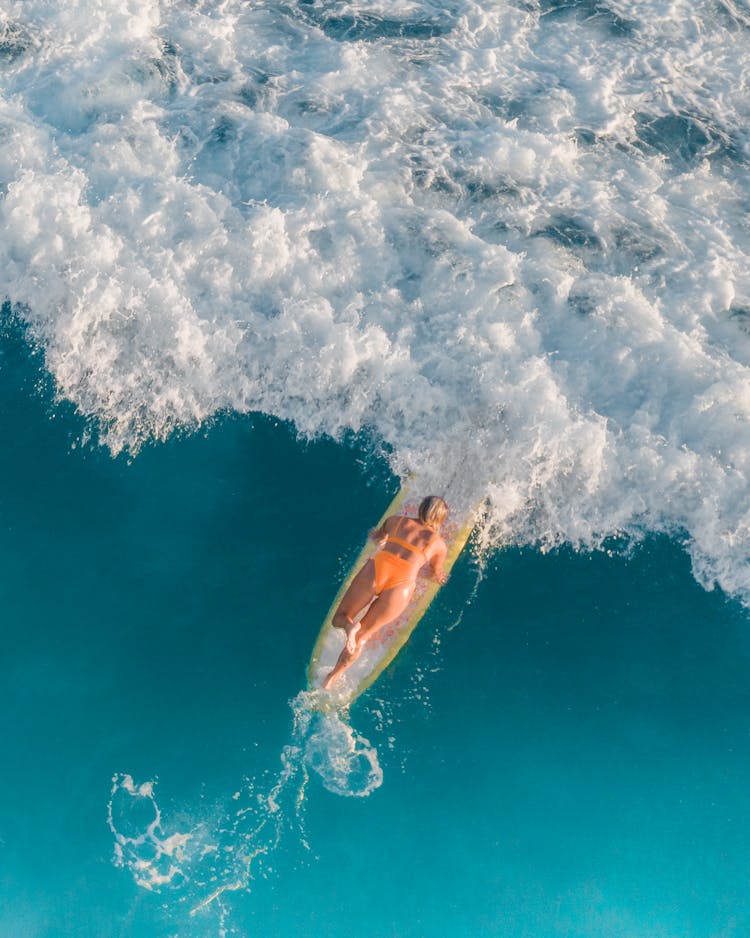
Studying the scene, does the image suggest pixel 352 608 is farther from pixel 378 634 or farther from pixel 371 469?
pixel 371 469

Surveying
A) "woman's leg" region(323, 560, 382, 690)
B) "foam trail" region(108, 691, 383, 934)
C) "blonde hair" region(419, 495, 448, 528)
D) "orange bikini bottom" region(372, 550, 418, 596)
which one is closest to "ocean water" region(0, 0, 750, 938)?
"foam trail" region(108, 691, 383, 934)

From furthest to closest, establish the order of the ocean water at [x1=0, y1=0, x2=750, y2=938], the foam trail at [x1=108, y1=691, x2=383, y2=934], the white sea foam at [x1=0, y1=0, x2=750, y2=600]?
the white sea foam at [x1=0, y1=0, x2=750, y2=600] < the ocean water at [x1=0, y1=0, x2=750, y2=938] < the foam trail at [x1=108, y1=691, x2=383, y2=934]

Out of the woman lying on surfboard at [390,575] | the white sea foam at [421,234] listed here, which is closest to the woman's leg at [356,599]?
the woman lying on surfboard at [390,575]

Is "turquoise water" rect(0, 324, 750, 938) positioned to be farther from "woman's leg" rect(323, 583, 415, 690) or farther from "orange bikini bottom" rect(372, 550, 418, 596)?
"orange bikini bottom" rect(372, 550, 418, 596)

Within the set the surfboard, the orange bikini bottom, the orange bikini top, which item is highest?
the orange bikini top

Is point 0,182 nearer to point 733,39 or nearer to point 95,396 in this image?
point 95,396

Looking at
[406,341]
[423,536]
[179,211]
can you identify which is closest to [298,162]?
[179,211]
